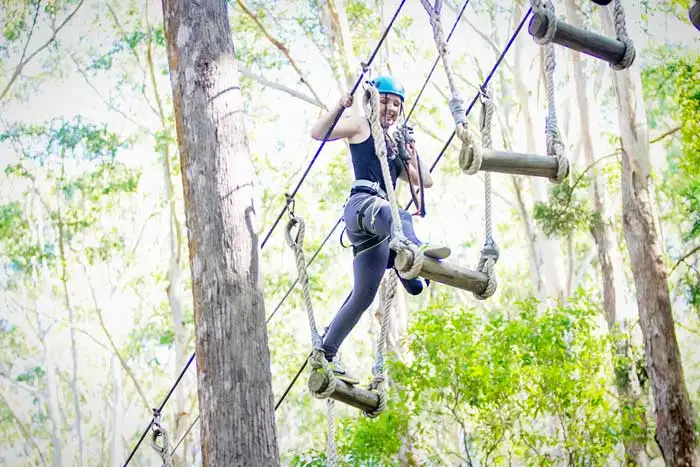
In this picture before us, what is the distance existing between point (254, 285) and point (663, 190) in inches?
440

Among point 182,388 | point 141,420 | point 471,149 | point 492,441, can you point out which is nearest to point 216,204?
point 471,149

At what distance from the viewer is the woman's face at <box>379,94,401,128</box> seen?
3391 millimetres

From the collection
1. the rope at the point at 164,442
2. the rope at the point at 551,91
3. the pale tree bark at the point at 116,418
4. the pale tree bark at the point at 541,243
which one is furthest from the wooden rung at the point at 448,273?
the pale tree bark at the point at 116,418

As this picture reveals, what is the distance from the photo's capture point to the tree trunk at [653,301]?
5855 millimetres

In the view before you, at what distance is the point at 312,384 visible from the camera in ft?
11.0

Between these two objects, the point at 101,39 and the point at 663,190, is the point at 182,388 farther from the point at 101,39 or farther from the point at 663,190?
the point at 663,190

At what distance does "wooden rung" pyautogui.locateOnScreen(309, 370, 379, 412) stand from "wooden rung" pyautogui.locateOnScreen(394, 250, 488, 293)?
1.97ft

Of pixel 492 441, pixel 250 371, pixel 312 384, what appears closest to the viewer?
pixel 250 371

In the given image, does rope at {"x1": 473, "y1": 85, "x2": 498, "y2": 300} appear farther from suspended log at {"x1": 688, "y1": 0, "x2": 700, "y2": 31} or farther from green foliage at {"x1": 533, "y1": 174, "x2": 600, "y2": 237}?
green foliage at {"x1": 533, "y1": 174, "x2": 600, "y2": 237}

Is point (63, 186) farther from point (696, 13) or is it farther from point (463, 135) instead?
point (696, 13)

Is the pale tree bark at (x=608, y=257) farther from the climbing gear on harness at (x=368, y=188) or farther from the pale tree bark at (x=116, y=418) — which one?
the pale tree bark at (x=116, y=418)

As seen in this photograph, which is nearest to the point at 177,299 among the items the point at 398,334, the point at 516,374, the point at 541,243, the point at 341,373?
the point at 398,334

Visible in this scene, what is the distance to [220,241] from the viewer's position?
3244mm

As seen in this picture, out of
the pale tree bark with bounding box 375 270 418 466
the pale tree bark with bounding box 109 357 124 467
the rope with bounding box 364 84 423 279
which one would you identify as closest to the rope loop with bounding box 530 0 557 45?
the rope with bounding box 364 84 423 279
